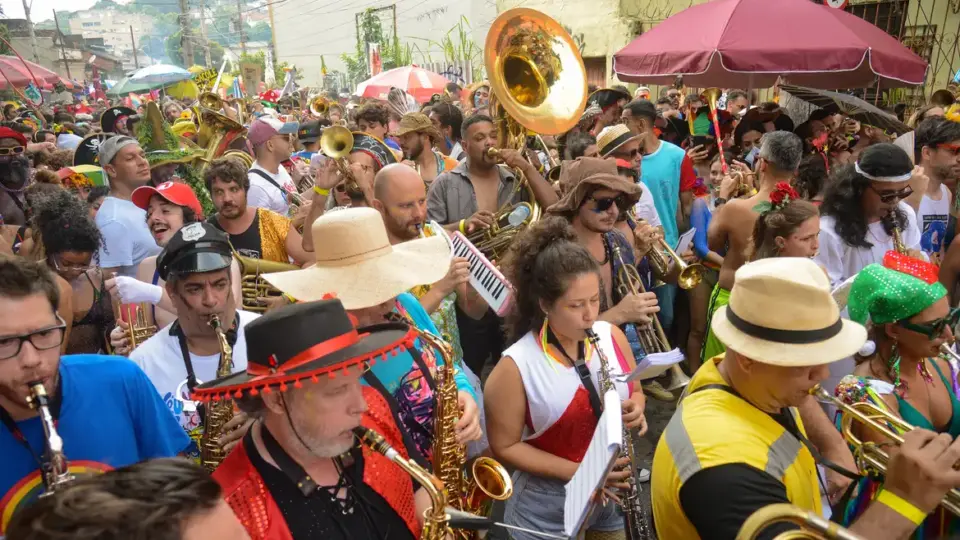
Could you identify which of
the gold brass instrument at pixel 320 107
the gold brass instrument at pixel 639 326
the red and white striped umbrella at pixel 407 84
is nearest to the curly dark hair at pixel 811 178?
the gold brass instrument at pixel 639 326

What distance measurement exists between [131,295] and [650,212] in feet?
13.9

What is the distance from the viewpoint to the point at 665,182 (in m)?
6.53

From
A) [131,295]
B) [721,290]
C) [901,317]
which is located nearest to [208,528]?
[131,295]

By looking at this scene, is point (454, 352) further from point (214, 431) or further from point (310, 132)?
point (310, 132)

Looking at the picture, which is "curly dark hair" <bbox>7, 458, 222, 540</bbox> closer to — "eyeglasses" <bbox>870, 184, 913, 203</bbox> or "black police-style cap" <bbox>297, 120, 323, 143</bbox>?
"eyeglasses" <bbox>870, 184, 913, 203</bbox>

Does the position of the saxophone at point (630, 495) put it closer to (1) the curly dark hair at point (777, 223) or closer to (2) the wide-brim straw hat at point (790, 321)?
(2) the wide-brim straw hat at point (790, 321)

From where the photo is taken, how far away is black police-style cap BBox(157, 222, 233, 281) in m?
3.05

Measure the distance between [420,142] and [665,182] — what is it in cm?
271

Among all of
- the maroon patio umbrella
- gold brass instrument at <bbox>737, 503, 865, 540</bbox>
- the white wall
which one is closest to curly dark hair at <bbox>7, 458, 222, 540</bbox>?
gold brass instrument at <bbox>737, 503, 865, 540</bbox>

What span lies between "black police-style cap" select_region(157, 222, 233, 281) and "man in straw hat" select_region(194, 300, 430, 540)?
1145 mm

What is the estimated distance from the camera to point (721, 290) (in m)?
4.79

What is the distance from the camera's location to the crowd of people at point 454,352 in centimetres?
200

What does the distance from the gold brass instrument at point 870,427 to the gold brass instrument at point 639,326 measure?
1.60 m

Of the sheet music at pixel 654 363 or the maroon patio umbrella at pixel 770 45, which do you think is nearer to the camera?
the sheet music at pixel 654 363
